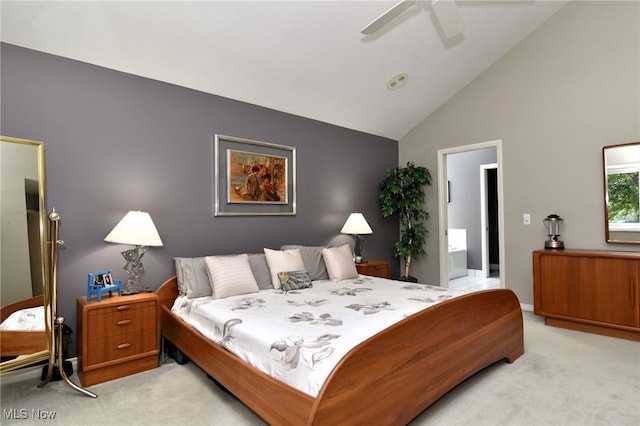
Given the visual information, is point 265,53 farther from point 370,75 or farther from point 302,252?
point 302,252

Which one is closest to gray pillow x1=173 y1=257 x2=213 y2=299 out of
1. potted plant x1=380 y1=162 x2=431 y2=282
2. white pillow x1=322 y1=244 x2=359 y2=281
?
white pillow x1=322 y1=244 x2=359 y2=281

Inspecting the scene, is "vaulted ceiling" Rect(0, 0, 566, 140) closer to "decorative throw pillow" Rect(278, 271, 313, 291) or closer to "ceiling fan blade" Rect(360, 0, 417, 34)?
"ceiling fan blade" Rect(360, 0, 417, 34)

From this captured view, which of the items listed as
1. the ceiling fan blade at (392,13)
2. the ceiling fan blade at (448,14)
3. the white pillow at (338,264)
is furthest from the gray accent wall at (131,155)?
the ceiling fan blade at (448,14)

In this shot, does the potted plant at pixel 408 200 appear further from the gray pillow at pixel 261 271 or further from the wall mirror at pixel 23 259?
the wall mirror at pixel 23 259

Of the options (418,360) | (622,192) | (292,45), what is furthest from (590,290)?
(292,45)

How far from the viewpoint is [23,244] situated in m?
2.26

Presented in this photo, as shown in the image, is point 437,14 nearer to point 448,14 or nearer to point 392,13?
point 448,14

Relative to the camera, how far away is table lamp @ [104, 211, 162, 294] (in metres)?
2.65

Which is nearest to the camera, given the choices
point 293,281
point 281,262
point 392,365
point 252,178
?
point 392,365

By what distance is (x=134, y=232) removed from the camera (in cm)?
267

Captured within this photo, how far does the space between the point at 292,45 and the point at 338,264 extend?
216 cm

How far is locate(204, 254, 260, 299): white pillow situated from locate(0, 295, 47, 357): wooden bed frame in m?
1.13

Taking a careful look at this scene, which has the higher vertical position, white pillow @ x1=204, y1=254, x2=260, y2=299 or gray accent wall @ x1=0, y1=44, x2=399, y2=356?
gray accent wall @ x1=0, y1=44, x2=399, y2=356

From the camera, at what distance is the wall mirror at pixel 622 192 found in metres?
3.51
